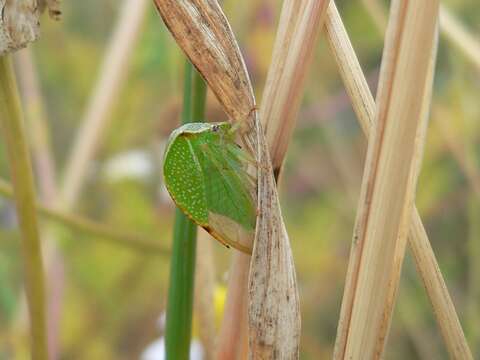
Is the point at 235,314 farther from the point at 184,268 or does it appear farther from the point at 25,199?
the point at 25,199

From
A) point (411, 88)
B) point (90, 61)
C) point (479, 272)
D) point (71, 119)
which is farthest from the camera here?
point (71, 119)

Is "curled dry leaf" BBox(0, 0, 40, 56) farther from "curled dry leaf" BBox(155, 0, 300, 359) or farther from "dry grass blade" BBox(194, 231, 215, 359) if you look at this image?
"dry grass blade" BBox(194, 231, 215, 359)

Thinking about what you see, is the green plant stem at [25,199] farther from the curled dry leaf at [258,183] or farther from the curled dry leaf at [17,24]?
the curled dry leaf at [258,183]

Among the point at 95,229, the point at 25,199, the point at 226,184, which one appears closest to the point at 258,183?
the point at 226,184

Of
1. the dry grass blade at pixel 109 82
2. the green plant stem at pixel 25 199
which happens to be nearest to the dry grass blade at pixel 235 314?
the green plant stem at pixel 25 199

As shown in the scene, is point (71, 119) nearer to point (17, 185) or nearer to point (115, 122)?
point (115, 122)

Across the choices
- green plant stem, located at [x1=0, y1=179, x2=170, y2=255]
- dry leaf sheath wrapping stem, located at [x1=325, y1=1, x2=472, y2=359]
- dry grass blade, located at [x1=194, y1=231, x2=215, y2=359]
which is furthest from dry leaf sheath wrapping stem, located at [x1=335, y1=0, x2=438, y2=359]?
green plant stem, located at [x1=0, y1=179, x2=170, y2=255]

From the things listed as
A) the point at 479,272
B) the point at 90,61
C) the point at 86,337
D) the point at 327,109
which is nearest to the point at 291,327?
the point at 479,272

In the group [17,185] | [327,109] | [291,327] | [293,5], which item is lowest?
[291,327]
